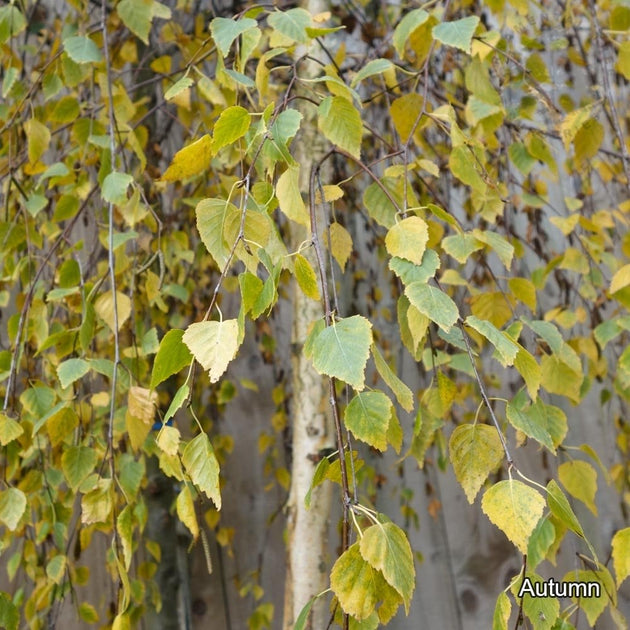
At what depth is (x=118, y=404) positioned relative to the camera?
102 centimetres

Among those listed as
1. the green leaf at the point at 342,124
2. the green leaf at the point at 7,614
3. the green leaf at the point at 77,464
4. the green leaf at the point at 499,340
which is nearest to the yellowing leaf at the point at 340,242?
the green leaf at the point at 342,124

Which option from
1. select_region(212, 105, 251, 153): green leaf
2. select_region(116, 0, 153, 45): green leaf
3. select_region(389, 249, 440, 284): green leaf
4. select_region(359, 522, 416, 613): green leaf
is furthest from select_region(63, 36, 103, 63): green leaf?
select_region(359, 522, 416, 613): green leaf

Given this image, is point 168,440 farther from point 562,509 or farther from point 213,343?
point 562,509

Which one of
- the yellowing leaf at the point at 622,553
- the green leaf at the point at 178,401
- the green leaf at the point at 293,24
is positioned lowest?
the yellowing leaf at the point at 622,553

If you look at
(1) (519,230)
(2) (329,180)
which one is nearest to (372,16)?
(1) (519,230)

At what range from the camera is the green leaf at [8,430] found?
0.60 m

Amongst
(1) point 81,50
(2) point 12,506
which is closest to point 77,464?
(2) point 12,506

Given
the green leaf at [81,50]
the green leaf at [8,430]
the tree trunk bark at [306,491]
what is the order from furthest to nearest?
the tree trunk bark at [306,491], the green leaf at [81,50], the green leaf at [8,430]

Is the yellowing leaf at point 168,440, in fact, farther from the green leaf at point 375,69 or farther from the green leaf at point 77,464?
the green leaf at point 375,69

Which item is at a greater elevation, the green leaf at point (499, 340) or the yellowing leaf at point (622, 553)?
the green leaf at point (499, 340)

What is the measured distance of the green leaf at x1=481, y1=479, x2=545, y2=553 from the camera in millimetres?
400

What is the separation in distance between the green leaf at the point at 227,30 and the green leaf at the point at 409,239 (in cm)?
17

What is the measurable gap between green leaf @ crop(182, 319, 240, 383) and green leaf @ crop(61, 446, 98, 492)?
0.28 metres

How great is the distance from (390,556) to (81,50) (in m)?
0.57
